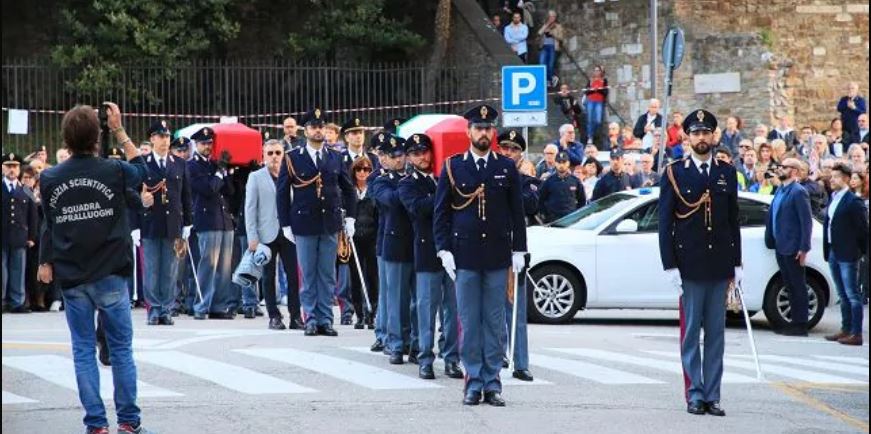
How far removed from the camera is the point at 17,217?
22.4 m

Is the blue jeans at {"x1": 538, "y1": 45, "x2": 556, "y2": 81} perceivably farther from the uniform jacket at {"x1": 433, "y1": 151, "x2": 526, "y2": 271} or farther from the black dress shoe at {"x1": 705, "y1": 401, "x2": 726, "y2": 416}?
the black dress shoe at {"x1": 705, "y1": 401, "x2": 726, "y2": 416}

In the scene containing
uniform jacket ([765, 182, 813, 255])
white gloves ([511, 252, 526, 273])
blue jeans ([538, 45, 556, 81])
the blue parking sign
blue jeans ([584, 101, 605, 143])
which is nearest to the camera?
white gloves ([511, 252, 526, 273])

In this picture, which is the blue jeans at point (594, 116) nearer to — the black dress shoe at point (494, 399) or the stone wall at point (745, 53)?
the stone wall at point (745, 53)

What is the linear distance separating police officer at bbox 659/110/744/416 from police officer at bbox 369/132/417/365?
2766mm

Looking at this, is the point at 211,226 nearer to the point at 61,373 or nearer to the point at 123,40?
the point at 61,373

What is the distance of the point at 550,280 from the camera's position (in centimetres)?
1972

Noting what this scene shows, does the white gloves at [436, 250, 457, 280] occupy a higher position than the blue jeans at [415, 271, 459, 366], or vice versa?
the white gloves at [436, 250, 457, 280]

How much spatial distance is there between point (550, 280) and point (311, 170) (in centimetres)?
387

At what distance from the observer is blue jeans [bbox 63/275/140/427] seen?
10.8 meters

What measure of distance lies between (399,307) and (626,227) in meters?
5.36

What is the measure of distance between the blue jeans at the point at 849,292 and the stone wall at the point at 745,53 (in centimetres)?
1579

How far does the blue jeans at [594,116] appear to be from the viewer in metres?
34.3

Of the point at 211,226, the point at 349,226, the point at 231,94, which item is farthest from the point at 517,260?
the point at 231,94

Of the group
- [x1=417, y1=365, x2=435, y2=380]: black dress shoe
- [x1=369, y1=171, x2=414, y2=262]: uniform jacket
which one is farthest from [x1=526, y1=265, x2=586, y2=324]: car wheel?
[x1=417, y1=365, x2=435, y2=380]: black dress shoe
